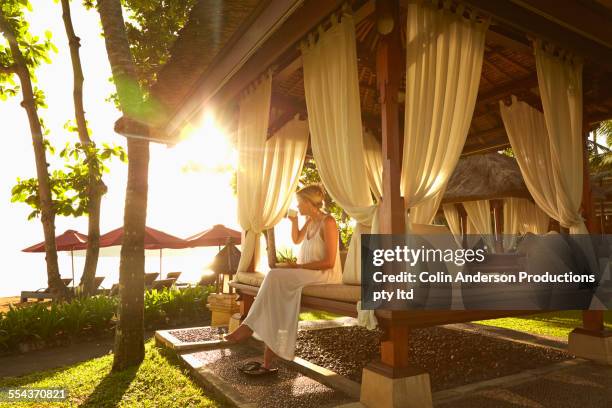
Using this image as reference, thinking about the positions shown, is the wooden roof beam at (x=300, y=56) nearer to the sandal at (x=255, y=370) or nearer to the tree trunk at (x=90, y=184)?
the sandal at (x=255, y=370)

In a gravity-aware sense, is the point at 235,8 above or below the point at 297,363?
above

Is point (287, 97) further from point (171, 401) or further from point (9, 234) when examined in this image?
point (9, 234)

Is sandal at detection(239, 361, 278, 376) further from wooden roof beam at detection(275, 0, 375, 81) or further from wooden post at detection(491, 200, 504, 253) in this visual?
wooden post at detection(491, 200, 504, 253)

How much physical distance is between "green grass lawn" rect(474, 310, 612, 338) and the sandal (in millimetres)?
4188

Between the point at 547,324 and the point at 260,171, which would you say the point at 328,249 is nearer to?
the point at 260,171

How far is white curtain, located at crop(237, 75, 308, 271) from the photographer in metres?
4.97

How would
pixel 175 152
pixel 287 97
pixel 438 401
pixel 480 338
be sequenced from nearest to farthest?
1. pixel 438 401
2. pixel 480 338
3. pixel 287 97
4. pixel 175 152

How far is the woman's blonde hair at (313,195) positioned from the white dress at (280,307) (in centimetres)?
51

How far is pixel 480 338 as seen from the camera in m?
5.43

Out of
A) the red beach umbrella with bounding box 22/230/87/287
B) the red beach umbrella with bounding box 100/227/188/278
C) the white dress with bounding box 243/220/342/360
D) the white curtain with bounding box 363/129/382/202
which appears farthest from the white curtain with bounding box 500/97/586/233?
the red beach umbrella with bounding box 22/230/87/287

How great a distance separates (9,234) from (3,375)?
22230 centimetres

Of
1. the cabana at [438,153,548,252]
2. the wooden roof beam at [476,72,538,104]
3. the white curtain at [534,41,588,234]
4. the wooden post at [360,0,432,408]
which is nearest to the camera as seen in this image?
the wooden post at [360,0,432,408]

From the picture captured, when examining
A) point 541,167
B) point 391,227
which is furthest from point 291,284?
point 541,167

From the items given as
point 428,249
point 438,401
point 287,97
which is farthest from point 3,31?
point 438,401
